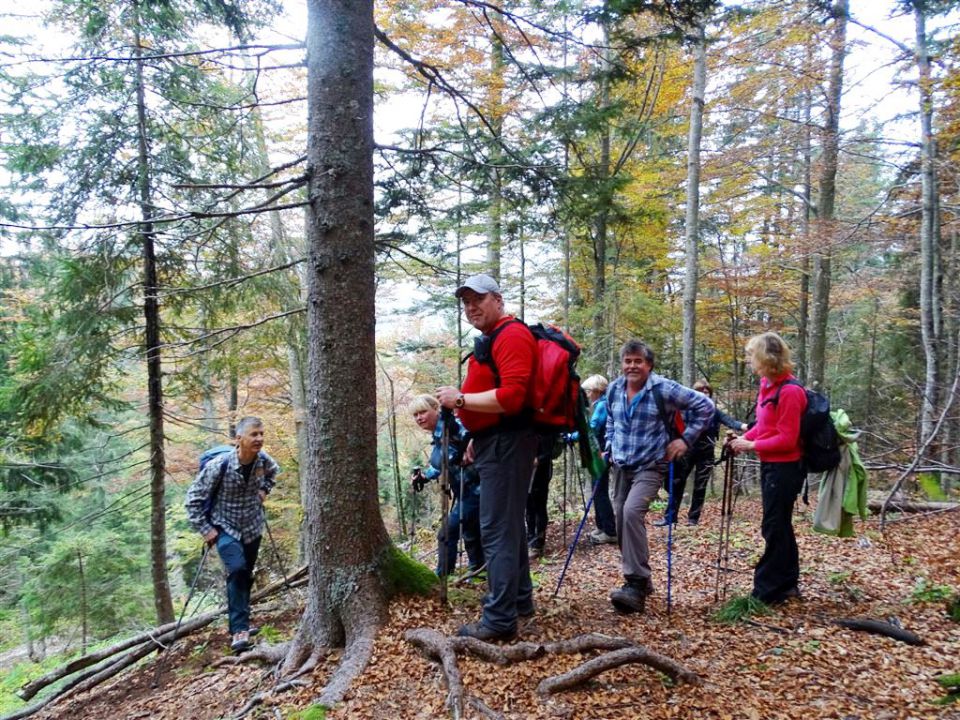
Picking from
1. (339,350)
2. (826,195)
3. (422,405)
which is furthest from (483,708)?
(826,195)

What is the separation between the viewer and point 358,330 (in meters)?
3.66

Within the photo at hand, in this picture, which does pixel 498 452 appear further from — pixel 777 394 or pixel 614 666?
pixel 777 394

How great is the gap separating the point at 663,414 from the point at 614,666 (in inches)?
80.5

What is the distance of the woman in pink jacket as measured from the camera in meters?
4.18

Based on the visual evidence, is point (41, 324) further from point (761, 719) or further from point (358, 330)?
point (761, 719)

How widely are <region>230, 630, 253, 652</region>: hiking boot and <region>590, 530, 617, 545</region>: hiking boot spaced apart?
14.6ft

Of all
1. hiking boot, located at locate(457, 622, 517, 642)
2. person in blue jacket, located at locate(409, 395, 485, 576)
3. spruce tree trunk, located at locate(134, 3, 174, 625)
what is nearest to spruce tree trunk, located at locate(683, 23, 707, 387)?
person in blue jacket, located at locate(409, 395, 485, 576)

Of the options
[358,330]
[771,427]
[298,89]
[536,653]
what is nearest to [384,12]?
[298,89]

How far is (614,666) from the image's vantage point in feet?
9.87

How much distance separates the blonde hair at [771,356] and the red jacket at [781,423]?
0.27ft

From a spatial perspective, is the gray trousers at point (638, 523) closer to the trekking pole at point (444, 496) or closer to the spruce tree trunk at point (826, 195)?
the trekking pole at point (444, 496)

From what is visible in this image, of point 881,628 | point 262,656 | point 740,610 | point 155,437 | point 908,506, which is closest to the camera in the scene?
point 881,628

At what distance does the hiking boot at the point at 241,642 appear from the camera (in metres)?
4.66

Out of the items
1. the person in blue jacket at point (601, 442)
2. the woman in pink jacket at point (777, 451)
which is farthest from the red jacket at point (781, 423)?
the person in blue jacket at point (601, 442)
